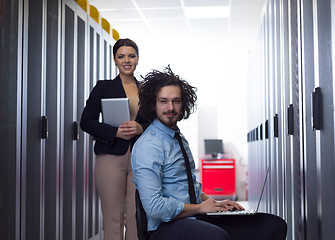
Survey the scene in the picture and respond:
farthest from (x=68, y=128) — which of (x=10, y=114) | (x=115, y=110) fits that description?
(x=10, y=114)

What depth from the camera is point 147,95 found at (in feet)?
5.93

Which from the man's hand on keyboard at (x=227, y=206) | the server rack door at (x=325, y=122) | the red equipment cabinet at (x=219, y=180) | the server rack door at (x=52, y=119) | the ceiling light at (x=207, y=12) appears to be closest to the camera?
the server rack door at (x=325, y=122)

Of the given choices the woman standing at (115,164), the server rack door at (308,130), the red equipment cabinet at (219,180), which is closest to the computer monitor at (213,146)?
the red equipment cabinet at (219,180)

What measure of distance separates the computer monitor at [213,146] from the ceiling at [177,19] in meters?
2.18

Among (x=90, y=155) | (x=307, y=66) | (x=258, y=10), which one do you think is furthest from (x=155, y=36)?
(x=307, y=66)

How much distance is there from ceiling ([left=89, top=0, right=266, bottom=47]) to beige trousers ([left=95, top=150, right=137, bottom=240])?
10.4 ft

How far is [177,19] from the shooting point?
19.0 feet

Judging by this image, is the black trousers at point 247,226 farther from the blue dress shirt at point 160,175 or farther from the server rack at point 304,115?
the server rack at point 304,115

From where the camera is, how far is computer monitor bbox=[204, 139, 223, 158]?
322 inches

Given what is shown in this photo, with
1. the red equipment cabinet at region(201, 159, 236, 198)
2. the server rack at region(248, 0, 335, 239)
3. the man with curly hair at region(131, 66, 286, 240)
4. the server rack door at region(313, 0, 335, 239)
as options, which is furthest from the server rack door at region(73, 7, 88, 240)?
the red equipment cabinet at region(201, 159, 236, 198)

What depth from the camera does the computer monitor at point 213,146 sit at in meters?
8.19

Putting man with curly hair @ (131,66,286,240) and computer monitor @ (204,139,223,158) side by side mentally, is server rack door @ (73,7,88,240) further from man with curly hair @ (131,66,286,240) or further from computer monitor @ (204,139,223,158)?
computer monitor @ (204,139,223,158)

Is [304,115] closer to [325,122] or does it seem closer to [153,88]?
[325,122]

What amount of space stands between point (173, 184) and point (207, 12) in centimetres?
423
